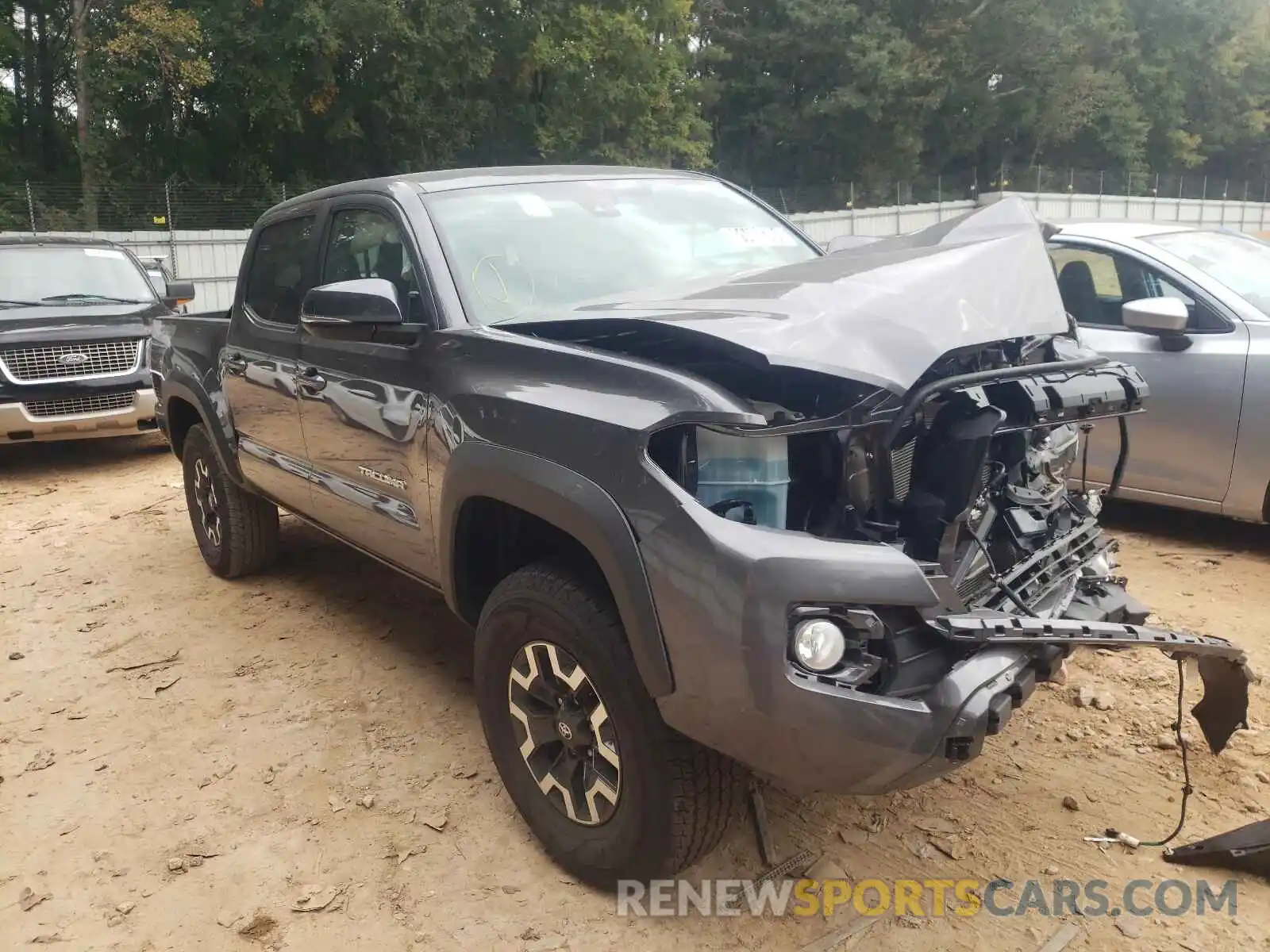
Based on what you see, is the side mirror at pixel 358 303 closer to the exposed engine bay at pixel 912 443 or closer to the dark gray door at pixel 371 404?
the dark gray door at pixel 371 404

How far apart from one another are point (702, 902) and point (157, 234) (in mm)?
18487

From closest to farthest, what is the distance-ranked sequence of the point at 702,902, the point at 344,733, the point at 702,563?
Answer: the point at 702,563 < the point at 702,902 < the point at 344,733

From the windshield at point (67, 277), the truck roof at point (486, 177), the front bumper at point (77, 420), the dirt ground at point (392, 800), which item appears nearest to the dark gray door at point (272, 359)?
the truck roof at point (486, 177)

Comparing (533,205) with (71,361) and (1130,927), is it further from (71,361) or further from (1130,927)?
(71,361)

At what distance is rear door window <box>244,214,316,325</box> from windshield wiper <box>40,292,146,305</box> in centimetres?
532

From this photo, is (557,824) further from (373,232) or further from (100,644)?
(100,644)

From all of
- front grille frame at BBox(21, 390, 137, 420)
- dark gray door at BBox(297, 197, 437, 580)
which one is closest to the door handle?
dark gray door at BBox(297, 197, 437, 580)

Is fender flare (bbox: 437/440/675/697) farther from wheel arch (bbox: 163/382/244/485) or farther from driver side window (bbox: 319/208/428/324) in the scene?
wheel arch (bbox: 163/382/244/485)

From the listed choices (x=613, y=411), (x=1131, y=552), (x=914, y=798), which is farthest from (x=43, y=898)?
(x=1131, y=552)

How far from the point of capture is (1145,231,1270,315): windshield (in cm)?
518

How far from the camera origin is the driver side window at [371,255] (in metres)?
3.56

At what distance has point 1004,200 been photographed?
142 inches

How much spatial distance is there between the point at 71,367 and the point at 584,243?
6668 millimetres

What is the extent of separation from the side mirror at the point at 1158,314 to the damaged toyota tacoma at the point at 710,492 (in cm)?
162
